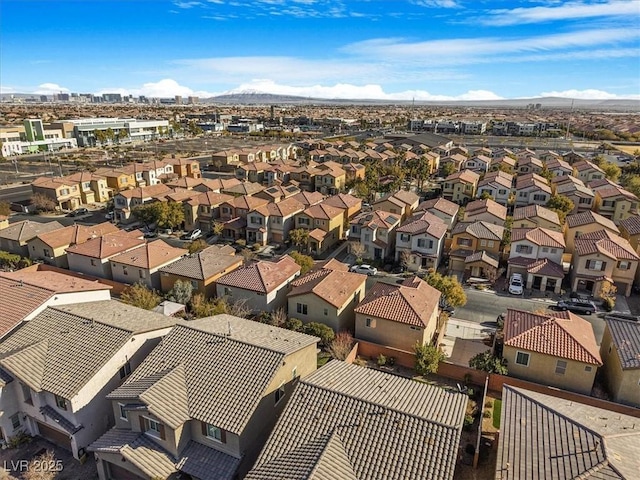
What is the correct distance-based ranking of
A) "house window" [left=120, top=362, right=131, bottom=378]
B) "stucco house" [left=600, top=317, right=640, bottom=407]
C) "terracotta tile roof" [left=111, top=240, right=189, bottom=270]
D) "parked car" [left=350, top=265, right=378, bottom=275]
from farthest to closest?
"parked car" [left=350, top=265, right=378, bottom=275], "terracotta tile roof" [left=111, top=240, right=189, bottom=270], "stucco house" [left=600, top=317, right=640, bottom=407], "house window" [left=120, top=362, right=131, bottom=378]

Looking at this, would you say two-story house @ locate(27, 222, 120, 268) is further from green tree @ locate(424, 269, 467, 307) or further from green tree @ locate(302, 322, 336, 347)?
green tree @ locate(424, 269, 467, 307)

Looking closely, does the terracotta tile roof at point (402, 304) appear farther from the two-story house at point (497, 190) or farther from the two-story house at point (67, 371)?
the two-story house at point (497, 190)

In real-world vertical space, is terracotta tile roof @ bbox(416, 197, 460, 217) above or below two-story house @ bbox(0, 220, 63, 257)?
above

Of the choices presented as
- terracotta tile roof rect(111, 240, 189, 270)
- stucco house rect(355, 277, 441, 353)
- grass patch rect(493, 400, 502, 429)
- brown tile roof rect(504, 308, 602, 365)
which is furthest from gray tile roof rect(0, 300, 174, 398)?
brown tile roof rect(504, 308, 602, 365)

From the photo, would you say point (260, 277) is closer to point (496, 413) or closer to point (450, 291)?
point (450, 291)

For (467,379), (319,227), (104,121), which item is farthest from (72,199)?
(104,121)

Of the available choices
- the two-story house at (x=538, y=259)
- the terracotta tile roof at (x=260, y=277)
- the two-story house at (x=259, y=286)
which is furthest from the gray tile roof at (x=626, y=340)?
the terracotta tile roof at (x=260, y=277)

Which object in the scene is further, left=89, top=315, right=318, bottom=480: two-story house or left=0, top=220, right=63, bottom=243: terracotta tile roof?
left=0, top=220, right=63, bottom=243: terracotta tile roof
